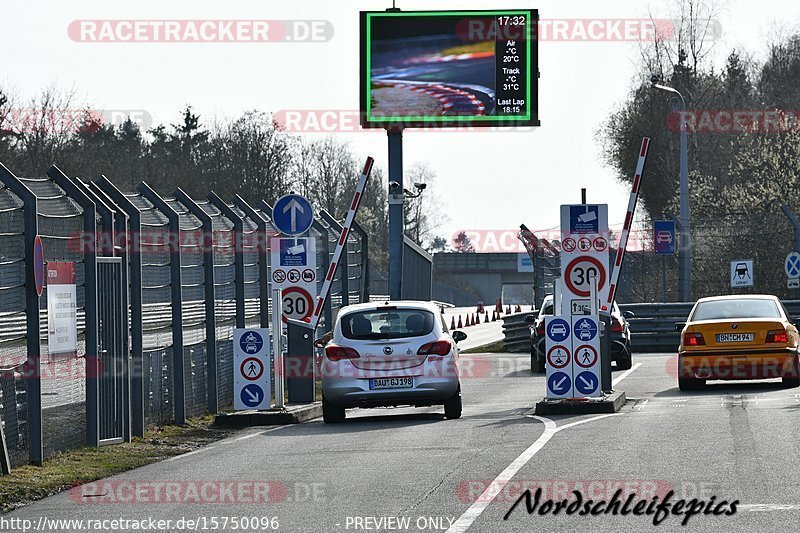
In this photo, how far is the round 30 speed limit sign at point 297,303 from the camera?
2367 cm

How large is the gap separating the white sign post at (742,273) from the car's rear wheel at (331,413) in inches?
870

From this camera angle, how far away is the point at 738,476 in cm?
1240

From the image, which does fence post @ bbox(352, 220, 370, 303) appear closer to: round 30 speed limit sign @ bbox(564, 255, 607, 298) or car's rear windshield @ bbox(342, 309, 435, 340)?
round 30 speed limit sign @ bbox(564, 255, 607, 298)

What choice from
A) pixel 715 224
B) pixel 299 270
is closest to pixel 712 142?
pixel 715 224

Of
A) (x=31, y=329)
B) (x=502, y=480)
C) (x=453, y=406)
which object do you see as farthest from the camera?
(x=453, y=406)

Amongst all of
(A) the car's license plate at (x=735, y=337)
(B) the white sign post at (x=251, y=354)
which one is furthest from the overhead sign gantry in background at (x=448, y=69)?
(B) the white sign post at (x=251, y=354)

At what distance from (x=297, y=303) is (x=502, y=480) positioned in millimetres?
11457

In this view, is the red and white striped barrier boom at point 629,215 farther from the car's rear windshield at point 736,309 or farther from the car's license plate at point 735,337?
the car's rear windshield at point 736,309

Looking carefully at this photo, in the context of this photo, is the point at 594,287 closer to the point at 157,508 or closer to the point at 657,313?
the point at 157,508

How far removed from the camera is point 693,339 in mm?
23453

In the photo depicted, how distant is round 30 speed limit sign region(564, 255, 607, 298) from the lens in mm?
20766

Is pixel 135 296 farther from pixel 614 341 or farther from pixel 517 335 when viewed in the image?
pixel 517 335

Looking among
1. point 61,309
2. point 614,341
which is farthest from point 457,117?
point 61,309

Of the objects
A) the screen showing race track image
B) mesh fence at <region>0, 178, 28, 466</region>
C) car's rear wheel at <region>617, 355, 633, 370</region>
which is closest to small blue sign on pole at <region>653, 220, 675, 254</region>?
the screen showing race track image
